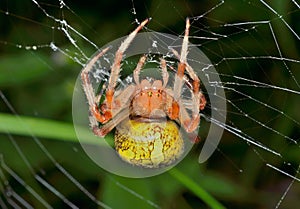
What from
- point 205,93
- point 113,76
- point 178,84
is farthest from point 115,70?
point 205,93

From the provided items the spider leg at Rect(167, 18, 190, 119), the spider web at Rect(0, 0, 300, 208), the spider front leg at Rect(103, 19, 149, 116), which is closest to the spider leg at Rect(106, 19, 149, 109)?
the spider front leg at Rect(103, 19, 149, 116)

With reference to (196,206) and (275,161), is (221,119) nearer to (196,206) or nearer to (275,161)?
(275,161)

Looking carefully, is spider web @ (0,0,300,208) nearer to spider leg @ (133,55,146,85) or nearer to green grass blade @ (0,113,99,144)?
green grass blade @ (0,113,99,144)

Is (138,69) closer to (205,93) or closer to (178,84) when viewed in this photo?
(178,84)

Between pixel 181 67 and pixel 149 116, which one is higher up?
pixel 181 67

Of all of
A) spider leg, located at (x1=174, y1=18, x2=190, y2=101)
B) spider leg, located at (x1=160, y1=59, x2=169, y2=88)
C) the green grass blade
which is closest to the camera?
spider leg, located at (x1=174, y1=18, x2=190, y2=101)

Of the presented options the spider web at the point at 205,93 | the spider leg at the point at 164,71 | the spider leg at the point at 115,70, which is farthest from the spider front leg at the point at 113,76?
the spider web at the point at 205,93

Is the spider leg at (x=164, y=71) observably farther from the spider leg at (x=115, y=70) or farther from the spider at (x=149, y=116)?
the spider leg at (x=115, y=70)
